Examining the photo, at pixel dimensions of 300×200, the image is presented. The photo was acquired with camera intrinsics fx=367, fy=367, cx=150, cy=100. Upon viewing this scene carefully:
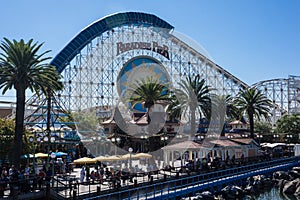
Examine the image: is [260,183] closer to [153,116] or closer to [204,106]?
[204,106]

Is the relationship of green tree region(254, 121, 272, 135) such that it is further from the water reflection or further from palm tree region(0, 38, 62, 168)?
palm tree region(0, 38, 62, 168)

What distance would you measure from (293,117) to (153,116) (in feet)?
94.5

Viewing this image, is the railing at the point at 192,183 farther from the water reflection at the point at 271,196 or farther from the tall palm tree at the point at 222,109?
the tall palm tree at the point at 222,109

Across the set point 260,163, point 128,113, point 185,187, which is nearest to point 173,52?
point 128,113

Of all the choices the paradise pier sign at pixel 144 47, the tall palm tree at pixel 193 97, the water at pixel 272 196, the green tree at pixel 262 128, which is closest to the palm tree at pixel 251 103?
the tall palm tree at pixel 193 97

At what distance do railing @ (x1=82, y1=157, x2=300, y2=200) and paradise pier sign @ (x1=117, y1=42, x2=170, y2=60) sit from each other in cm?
2485

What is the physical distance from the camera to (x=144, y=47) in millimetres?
54438

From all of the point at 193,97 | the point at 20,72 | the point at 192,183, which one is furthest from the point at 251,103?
the point at 20,72

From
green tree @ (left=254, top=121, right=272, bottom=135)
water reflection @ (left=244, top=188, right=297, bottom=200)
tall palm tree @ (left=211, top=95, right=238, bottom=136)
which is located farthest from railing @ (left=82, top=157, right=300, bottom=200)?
green tree @ (left=254, top=121, right=272, bottom=135)

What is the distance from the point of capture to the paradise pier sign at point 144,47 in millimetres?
53281

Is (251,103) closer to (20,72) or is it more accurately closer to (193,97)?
(193,97)

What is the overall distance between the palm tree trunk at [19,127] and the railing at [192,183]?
7818 millimetres

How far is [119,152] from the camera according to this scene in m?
40.9

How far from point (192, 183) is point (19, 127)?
42.0 feet
